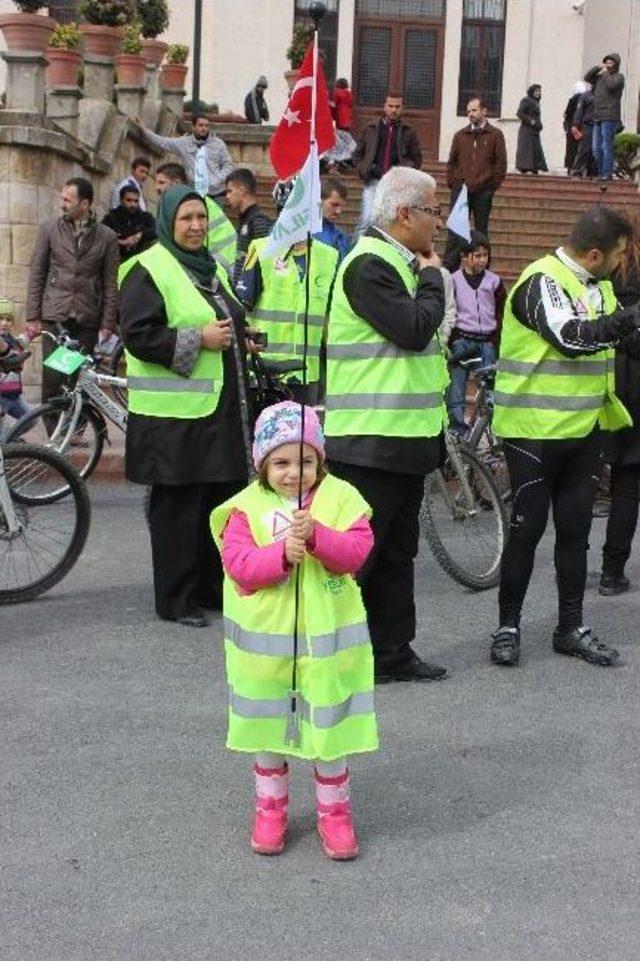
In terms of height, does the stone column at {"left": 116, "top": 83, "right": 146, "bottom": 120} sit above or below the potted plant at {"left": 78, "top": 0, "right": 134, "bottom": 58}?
below

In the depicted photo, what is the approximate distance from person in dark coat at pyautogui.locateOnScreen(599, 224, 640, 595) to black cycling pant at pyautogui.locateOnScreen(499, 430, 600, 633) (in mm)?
1394

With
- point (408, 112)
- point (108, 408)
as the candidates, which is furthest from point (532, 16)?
point (108, 408)

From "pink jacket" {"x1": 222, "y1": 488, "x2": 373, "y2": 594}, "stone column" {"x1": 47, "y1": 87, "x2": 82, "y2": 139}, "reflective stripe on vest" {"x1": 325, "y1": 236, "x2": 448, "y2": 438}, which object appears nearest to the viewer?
"pink jacket" {"x1": 222, "y1": 488, "x2": 373, "y2": 594}

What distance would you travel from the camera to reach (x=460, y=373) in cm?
1021

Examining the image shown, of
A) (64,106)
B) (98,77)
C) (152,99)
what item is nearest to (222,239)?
(64,106)

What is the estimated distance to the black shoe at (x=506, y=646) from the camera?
6547 millimetres

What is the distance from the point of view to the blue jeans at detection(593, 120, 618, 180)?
22719 mm

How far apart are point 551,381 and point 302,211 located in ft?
6.82

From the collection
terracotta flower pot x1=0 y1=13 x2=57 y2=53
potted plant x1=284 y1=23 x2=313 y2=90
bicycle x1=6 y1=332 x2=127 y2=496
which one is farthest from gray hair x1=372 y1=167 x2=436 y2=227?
potted plant x1=284 y1=23 x2=313 y2=90

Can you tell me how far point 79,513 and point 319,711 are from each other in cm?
343

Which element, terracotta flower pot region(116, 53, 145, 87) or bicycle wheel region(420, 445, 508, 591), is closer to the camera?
bicycle wheel region(420, 445, 508, 591)

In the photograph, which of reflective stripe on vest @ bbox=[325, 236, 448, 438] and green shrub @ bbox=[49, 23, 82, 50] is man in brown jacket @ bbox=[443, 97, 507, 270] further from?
reflective stripe on vest @ bbox=[325, 236, 448, 438]

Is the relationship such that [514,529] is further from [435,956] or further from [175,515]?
[435,956]

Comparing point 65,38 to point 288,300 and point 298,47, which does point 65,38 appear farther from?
point 298,47
